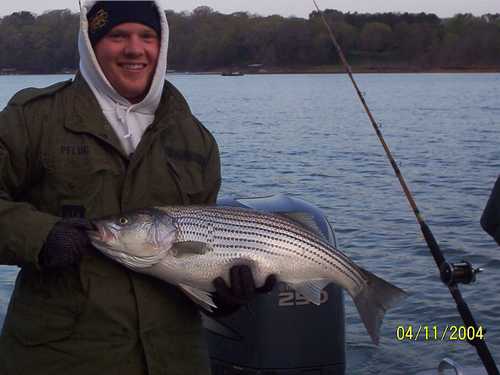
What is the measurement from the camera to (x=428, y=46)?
44.2 m

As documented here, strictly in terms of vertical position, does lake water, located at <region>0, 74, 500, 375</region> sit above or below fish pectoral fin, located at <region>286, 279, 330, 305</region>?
below

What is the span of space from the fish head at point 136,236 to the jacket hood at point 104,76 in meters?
0.43

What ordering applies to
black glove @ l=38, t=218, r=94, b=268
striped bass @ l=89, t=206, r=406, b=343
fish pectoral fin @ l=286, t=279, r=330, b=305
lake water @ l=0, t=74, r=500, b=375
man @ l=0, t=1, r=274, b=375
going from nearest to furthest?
black glove @ l=38, t=218, r=94, b=268, man @ l=0, t=1, r=274, b=375, striped bass @ l=89, t=206, r=406, b=343, fish pectoral fin @ l=286, t=279, r=330, b=305, lake water @ l=0, t=74, r=500, b=375

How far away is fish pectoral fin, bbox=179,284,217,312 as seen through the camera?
119 inches

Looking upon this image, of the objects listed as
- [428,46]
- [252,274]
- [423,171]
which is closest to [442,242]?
[423,171]

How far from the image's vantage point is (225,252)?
3.15 meters

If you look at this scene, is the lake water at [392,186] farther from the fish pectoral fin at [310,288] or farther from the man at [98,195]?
the man at [98,195]

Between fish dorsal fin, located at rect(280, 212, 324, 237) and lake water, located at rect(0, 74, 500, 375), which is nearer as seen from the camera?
fish dorsal fin, located at rect(280, 212, 324, 237)

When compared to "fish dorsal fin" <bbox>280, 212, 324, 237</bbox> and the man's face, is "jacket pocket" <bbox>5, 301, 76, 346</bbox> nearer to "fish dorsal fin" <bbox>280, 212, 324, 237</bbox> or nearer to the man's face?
the man's face

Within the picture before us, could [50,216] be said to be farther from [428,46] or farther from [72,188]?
[428,46]

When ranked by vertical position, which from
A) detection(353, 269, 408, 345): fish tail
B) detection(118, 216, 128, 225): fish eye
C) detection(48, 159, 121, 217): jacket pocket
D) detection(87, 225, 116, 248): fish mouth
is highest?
detection(48, 159, 121, 217): jacket pocket

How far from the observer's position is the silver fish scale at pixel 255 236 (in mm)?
3098

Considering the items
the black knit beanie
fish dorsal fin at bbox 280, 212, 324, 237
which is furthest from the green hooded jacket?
fish dorsal fin at bbox 280, 212, 324, 237
